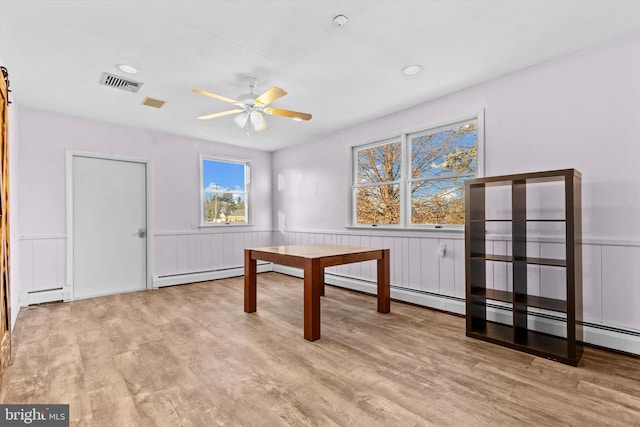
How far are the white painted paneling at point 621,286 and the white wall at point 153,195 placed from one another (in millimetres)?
5089

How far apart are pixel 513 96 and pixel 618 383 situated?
97.5 inches

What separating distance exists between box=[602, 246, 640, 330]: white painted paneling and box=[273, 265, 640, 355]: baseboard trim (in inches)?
3.4

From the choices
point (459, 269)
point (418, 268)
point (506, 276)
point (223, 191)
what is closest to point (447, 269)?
point (459, 269)

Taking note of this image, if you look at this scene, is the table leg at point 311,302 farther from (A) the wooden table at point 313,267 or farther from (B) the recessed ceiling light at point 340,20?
(B) the recessed ceiling light at point 340,20

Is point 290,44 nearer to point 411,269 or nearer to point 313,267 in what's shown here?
point 313,267

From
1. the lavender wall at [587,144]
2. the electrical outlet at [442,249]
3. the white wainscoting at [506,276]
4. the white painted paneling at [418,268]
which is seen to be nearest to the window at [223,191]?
the white wainscoting at [506,276]

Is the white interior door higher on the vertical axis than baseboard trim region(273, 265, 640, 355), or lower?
higher

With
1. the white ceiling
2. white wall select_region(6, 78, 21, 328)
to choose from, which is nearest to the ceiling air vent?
the white ceiling

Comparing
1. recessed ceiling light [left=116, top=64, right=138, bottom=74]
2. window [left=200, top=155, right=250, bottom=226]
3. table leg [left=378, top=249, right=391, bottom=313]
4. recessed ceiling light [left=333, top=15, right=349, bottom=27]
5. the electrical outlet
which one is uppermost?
recessed ceiling light [left=333, top=15, right=349, bottom=27]

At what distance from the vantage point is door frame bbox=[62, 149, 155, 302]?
13.9ft

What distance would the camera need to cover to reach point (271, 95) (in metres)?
2.74

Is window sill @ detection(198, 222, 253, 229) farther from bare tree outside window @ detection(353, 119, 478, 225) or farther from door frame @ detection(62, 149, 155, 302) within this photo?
bare tree outside window @ detection(353, 119, 478, 225)

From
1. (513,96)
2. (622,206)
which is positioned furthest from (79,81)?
(622,206)

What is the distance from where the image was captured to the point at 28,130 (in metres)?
3.98
